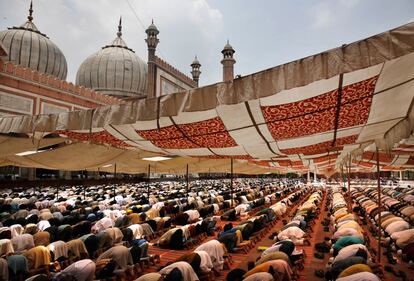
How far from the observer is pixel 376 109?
12.0 ft

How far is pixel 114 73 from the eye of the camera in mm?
32719

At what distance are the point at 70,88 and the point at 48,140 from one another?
20.1 metres

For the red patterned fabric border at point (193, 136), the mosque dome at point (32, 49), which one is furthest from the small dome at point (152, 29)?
the red patterned fabric border at point (193, 136)

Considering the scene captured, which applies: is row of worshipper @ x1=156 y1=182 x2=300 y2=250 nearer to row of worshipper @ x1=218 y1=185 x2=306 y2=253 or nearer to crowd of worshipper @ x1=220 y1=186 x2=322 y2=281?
row of worshipper @ x1=218 y1=185 x2=306 y2=253

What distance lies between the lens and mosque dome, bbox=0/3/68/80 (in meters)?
25.9

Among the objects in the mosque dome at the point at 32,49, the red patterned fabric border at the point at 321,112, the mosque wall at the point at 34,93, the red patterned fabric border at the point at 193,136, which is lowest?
the red patterned fabric border at the point at 193,136

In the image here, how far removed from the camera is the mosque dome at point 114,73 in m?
32.5

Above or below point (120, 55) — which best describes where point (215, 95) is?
below

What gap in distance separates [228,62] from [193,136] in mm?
37117

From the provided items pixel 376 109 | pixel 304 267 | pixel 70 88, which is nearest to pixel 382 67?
pixel 376 109

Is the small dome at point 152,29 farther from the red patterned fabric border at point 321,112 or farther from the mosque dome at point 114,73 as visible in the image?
the red patterned fabric border at point 321,112

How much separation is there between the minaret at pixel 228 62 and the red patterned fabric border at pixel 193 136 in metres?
34.7

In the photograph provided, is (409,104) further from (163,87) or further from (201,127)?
(163,87)

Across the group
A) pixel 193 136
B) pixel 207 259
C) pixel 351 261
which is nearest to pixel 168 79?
pixel 207 259
